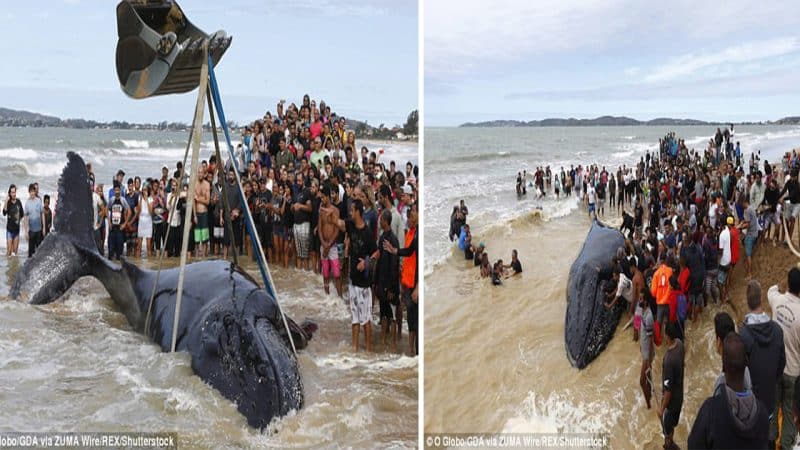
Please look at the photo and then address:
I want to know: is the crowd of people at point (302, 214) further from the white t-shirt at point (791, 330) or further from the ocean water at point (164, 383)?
the white t-shirt at point (791, 330)

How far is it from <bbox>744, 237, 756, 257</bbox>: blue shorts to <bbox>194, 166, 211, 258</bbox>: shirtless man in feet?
15.3

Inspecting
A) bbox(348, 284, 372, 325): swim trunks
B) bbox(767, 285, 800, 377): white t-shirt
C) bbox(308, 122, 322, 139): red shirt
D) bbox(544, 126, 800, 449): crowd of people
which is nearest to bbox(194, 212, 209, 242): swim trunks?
bbox(308, 122, 322, 139): red shirt

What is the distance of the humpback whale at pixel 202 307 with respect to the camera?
4.05 metres

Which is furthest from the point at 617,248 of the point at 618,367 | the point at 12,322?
the point at 12,322

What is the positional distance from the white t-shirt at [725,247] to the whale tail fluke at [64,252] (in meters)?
4.50

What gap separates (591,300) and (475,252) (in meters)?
0.79

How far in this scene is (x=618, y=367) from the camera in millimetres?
4453

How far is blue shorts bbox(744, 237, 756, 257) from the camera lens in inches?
173

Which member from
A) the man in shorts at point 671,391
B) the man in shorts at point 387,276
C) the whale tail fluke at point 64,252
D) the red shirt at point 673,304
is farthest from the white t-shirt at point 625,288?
the whale tail fluke at point 64,252

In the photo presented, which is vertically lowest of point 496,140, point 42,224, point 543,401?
point 543,401

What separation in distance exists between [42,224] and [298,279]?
7.54 ft

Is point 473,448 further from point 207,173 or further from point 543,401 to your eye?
point 207,173

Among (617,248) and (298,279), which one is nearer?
(617,248)

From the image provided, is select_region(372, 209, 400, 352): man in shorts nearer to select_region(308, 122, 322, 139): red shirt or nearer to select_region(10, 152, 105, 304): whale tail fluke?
select_region(10, 152, 105, 304): whale tail fluke
